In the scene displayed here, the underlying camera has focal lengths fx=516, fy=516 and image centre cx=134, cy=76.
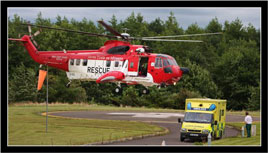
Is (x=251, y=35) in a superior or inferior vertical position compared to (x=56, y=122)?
superior

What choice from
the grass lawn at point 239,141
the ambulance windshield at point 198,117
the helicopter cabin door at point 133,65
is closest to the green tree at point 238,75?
the helicopter cabin door at point 133,65

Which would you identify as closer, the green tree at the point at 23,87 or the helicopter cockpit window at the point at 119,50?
the helicopter cockpit window at the point at 119,50

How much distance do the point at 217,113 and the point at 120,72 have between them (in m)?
12.0

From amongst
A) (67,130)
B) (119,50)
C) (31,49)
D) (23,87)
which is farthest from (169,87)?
(67,130)

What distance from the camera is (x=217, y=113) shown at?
3591 cm

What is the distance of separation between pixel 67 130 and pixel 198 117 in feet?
33.8

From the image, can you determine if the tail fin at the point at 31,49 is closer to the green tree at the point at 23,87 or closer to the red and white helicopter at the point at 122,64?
the red and white helicopter at the point at 122,64

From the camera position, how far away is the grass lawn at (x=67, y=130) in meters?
33.6

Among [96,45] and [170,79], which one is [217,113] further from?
[96,45]

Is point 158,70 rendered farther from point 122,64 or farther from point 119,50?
point 119,50

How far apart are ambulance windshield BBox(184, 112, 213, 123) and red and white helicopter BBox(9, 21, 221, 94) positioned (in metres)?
8.73

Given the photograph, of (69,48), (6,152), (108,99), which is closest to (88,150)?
(6,152)

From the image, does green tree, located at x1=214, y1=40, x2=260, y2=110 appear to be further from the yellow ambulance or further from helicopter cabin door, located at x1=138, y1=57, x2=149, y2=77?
the yellow ambulance

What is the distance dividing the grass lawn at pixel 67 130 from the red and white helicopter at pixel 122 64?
3979 mm
